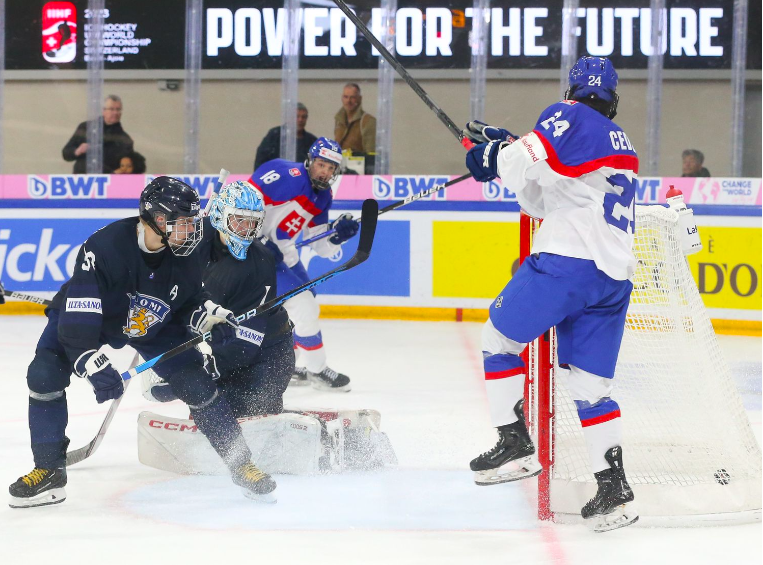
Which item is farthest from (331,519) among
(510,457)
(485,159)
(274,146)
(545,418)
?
(274,146)

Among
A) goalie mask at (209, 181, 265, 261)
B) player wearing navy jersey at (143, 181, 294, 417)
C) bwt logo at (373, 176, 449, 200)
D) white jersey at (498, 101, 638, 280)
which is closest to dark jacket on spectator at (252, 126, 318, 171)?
bwt logo at (373, 176, 449, 200)

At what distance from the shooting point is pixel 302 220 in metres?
4.52

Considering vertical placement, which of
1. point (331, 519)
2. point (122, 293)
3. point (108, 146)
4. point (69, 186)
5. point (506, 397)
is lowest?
point (331, 519)

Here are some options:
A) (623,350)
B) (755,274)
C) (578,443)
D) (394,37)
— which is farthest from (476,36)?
(578,443)

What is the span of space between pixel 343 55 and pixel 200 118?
1.14 meters

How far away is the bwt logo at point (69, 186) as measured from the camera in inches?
275

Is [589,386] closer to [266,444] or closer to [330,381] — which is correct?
[266,444]

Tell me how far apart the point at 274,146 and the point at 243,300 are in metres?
3.97

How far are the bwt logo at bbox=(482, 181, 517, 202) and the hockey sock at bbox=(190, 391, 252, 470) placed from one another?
400 centimetres

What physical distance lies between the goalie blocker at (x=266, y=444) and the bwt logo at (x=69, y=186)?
417 cm

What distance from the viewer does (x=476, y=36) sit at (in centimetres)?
730

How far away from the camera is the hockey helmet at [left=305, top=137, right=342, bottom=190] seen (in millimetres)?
4395

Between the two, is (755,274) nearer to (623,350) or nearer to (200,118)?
(623,350)

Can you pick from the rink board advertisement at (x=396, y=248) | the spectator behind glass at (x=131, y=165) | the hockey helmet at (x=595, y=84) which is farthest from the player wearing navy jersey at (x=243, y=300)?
the spectator behind glass at (x=131, y=165)
